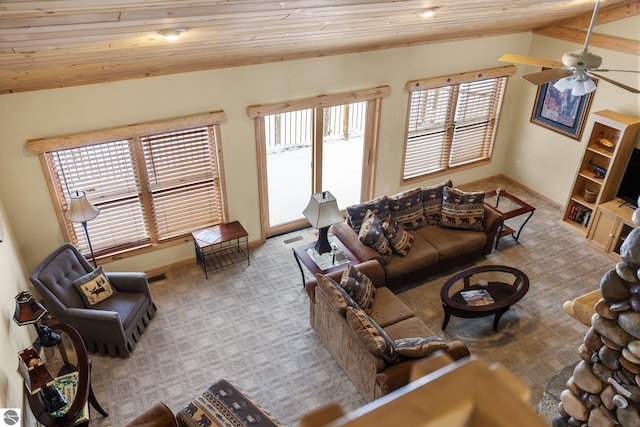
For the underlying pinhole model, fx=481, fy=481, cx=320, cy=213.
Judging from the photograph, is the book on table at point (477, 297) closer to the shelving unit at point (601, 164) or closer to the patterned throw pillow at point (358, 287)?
the patterned throw pillow at point (358, 287)

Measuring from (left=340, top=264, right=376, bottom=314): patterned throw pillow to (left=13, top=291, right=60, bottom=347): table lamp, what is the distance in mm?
2691

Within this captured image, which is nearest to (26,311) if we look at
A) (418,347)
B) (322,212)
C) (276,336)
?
(276,336)

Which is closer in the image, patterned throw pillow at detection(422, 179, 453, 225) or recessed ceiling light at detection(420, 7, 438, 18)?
recessed ceiling light at detection(420, 7, 438, 18)

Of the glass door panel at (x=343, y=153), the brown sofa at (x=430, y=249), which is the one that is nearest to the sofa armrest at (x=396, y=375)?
the brown sofa at (x=430, y=249)

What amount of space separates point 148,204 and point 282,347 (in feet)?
8.08

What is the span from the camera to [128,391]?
4738 mm

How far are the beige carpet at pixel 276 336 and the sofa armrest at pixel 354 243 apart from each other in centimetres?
77

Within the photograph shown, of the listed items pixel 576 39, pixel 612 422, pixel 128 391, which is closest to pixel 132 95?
pixel 128 391

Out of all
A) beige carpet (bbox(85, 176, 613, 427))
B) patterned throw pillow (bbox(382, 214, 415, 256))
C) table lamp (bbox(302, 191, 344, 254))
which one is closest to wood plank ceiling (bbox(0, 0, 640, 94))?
table lamp (bbox(302, 191, 344, 254))

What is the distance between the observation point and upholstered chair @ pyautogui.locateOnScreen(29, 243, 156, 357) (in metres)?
4.82

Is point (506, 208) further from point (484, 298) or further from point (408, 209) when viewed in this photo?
point (484, 298)

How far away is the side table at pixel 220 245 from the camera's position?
243 inches

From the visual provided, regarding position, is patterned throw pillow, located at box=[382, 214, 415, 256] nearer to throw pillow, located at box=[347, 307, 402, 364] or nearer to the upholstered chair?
throw pillow, located at box=[347, 307, 402, 364]

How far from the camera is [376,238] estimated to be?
5707mm
